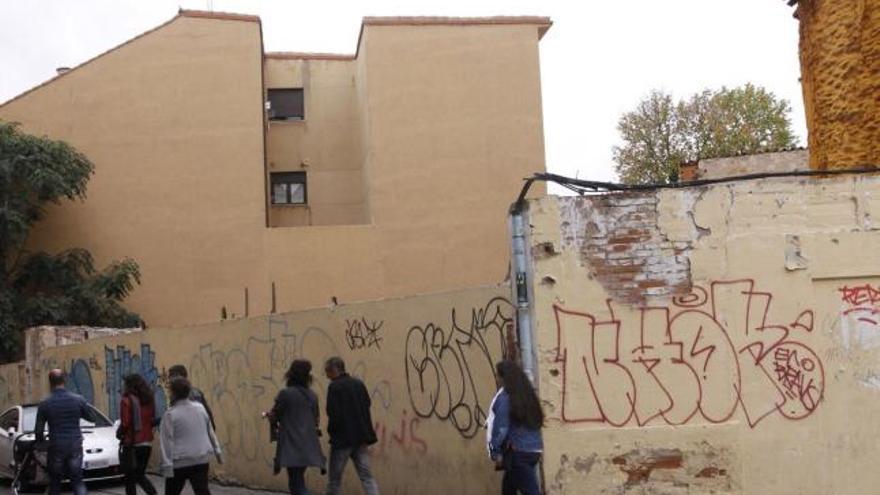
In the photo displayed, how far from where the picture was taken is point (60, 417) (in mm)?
10258

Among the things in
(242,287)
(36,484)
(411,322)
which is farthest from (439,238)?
(411,322)

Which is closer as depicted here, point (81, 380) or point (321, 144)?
point (81, 380)

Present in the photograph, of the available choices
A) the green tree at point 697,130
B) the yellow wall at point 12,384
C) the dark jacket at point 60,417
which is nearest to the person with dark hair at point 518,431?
the dark jacket at point 60,417

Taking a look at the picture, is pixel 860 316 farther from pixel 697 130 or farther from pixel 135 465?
pixel 697 130

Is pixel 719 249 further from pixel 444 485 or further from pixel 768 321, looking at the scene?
pixel 444 485

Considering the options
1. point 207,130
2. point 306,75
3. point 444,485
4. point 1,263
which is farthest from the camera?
point 306,75

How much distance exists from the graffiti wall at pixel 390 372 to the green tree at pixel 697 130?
29.1 m

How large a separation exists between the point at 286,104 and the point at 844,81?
20.8 meters

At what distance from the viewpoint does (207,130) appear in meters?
27.1

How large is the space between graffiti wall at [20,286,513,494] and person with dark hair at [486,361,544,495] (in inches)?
45.5

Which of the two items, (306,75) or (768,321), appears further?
(306,75)

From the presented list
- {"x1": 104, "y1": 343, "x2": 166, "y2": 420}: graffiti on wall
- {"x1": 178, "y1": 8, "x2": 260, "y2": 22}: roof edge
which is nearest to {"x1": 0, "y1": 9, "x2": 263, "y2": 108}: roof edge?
{"x1": 178, "y1": 8, "x2": 260, "y2": 22}: roof edge

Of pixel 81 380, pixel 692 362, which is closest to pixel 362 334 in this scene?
pixel 692 362

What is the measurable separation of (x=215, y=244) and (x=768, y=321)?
20.1 m
